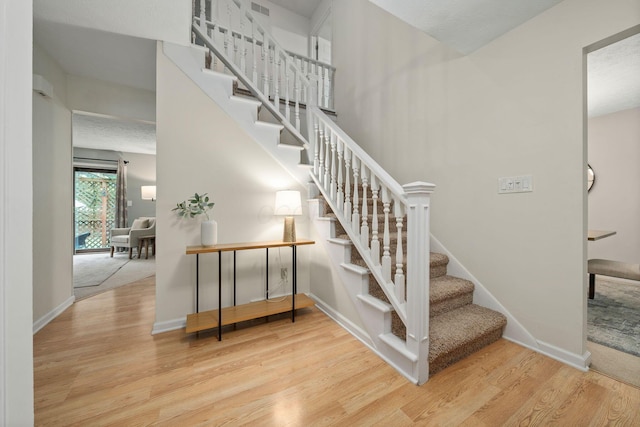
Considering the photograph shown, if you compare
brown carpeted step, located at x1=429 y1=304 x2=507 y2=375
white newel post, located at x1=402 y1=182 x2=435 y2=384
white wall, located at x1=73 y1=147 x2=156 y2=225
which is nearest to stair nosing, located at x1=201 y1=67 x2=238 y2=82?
white newel post, located at x1=402 y1=182 x2=435 y2=384

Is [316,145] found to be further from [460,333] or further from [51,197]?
[51,197]

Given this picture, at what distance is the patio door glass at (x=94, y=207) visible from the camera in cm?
640

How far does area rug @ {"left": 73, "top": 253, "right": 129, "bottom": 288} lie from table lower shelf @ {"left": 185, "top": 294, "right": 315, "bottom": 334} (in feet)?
8.19

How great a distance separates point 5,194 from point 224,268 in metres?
2.00

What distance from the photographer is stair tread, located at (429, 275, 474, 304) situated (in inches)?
74.9

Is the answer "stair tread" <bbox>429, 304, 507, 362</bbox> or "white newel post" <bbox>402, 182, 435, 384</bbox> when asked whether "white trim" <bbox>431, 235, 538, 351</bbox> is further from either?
"white newel post" <bbox>402, 182, 435, 384</bbox>

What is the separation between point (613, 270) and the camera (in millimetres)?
2486

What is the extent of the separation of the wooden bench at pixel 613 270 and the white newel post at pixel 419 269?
7.91 feet

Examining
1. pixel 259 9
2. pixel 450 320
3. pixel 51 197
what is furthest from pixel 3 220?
pixel 259 9

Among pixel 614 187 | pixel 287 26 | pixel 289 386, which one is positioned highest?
pixel 287 26

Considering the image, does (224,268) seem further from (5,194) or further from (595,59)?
(595,59)

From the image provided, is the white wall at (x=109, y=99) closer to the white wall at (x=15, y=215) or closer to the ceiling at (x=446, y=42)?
the ceiling at (x=446, y=42)

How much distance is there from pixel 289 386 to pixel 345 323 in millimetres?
807

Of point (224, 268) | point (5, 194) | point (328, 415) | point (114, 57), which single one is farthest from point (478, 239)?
point (114, 57)
